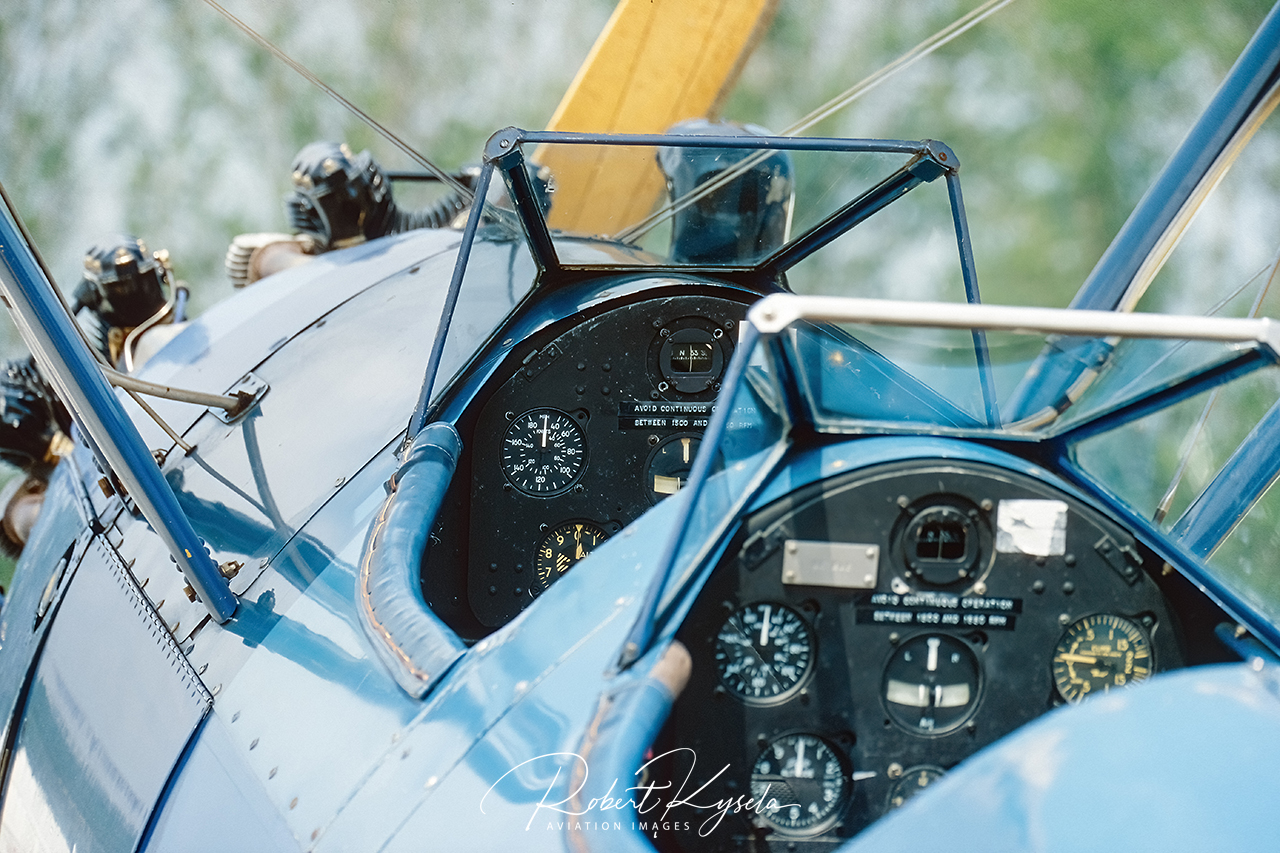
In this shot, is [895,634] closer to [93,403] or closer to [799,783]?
[799,783]

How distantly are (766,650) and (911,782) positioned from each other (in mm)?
344

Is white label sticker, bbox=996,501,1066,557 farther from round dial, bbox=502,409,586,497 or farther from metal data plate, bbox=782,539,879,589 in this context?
round dial, bbox=502,409,586,497

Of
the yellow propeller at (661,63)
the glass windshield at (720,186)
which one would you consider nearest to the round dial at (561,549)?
the glass windshield at (720,186)

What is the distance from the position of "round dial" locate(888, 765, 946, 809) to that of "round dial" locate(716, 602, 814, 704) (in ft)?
0.82

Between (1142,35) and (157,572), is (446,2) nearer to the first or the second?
(1142,35)

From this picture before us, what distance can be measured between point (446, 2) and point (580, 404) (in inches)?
805

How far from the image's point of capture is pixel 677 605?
1.90 meters

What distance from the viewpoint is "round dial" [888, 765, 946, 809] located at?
2053 mm

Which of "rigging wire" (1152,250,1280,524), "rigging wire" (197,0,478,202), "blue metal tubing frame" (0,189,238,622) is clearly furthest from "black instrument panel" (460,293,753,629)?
"rigging wire" (1152,250,1280,524)

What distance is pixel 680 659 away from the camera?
1864 mm

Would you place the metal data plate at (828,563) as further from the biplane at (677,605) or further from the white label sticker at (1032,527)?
the white label sticker at (1032,527)

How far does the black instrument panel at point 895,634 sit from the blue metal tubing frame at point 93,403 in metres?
1.21

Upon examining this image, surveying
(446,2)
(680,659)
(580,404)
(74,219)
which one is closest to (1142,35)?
(446,2)

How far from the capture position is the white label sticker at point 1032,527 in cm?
200
